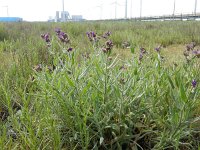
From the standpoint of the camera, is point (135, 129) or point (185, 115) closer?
point (185, 115)

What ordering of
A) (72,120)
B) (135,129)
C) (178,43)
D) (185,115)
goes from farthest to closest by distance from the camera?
(178,43), (135,129), (72,120), (185,115)

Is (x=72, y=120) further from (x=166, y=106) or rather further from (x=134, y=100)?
(x=166, y=106)

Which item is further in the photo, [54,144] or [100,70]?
[100,70]

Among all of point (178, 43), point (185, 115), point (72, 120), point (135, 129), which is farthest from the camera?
point (178, 43)

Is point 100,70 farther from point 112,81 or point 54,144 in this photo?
point 54,144

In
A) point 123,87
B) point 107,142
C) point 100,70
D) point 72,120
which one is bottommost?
point 107,142

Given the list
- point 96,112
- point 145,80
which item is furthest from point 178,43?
point 96,112

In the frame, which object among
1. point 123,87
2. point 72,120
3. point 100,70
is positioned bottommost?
point 72,120

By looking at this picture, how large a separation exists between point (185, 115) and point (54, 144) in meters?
0.65

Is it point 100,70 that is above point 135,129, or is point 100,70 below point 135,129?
above

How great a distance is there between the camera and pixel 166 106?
1368 mm

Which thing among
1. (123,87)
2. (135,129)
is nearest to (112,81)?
(123,87)

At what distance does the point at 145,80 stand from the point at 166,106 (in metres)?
0.20

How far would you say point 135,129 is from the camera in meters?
1.42
